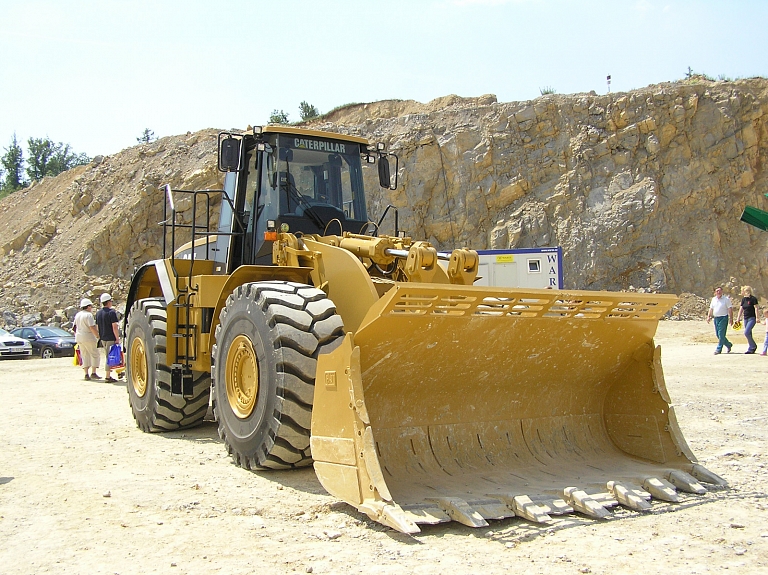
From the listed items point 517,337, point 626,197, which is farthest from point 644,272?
point 517,337

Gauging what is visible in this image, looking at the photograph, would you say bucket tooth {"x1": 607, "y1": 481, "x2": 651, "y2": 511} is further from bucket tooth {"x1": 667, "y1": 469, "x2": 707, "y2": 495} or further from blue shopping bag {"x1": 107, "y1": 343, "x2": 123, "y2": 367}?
blue shopping bag {"x1": 107, "y1": 343, "x2": 123, "y2": 367}

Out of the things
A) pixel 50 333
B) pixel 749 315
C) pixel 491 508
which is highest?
pixel 749 315

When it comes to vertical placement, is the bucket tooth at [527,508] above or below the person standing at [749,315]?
below

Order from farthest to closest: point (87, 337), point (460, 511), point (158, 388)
A: point (87, 337) → point (158, 388) → point (460, 511)

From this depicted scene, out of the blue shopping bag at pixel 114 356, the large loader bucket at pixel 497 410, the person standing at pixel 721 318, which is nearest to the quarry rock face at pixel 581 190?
the person standing at pixel 721 318

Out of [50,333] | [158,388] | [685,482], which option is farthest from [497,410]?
[50,333]

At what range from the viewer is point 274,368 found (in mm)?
5672

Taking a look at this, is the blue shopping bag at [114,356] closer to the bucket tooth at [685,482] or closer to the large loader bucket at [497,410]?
the large loader bucket at [497,410]

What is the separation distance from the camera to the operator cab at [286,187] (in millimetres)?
7559

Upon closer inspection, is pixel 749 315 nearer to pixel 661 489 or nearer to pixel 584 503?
pixel 661 489

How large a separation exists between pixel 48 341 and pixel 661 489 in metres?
24.4

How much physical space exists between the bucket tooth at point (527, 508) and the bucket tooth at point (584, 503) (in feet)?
0.87

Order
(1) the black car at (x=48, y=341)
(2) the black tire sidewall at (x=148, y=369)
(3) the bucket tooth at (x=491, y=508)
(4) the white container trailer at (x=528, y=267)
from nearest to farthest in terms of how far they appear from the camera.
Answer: (3) the bucket tooth at (x=491, y=508) < (2) the black tire sidewall at (x=148, y=369) < (4) the white container trailer at (x=528, y=267) < (1) the black car at (x=48, y=341)

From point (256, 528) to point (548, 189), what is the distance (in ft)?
89.1
